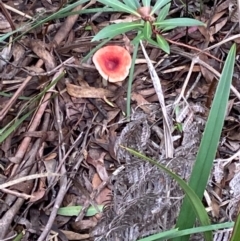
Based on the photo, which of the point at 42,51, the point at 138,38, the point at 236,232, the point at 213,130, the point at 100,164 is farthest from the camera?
the point at 42,51

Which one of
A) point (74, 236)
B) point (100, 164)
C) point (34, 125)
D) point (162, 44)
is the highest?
point (162, 44)

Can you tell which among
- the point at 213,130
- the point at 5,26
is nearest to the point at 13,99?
the point at 5,26

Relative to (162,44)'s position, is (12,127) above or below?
below

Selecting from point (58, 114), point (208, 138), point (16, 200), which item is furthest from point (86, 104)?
point (208, 138)

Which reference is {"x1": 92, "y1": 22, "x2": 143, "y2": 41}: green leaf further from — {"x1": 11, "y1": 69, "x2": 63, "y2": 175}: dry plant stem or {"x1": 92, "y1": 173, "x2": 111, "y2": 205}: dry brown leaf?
{"x1": 92, "y1": 173, "x2": 111, "y2": 205}: dry brown leaf

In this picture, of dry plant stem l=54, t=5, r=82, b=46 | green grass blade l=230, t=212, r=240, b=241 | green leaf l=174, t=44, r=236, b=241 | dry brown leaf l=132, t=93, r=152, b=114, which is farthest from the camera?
dry plant stem l=54, t=5, r=82, b=46

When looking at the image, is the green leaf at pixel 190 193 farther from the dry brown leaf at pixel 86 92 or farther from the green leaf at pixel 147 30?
the dry brown leaf at pixel 86 92

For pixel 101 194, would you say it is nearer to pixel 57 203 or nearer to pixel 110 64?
pixel 57 203

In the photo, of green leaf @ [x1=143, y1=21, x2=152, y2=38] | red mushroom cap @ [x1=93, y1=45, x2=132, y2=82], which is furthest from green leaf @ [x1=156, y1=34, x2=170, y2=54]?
red mushroom cap @ [x1=93, y1=45, x2=132, y2=82]
